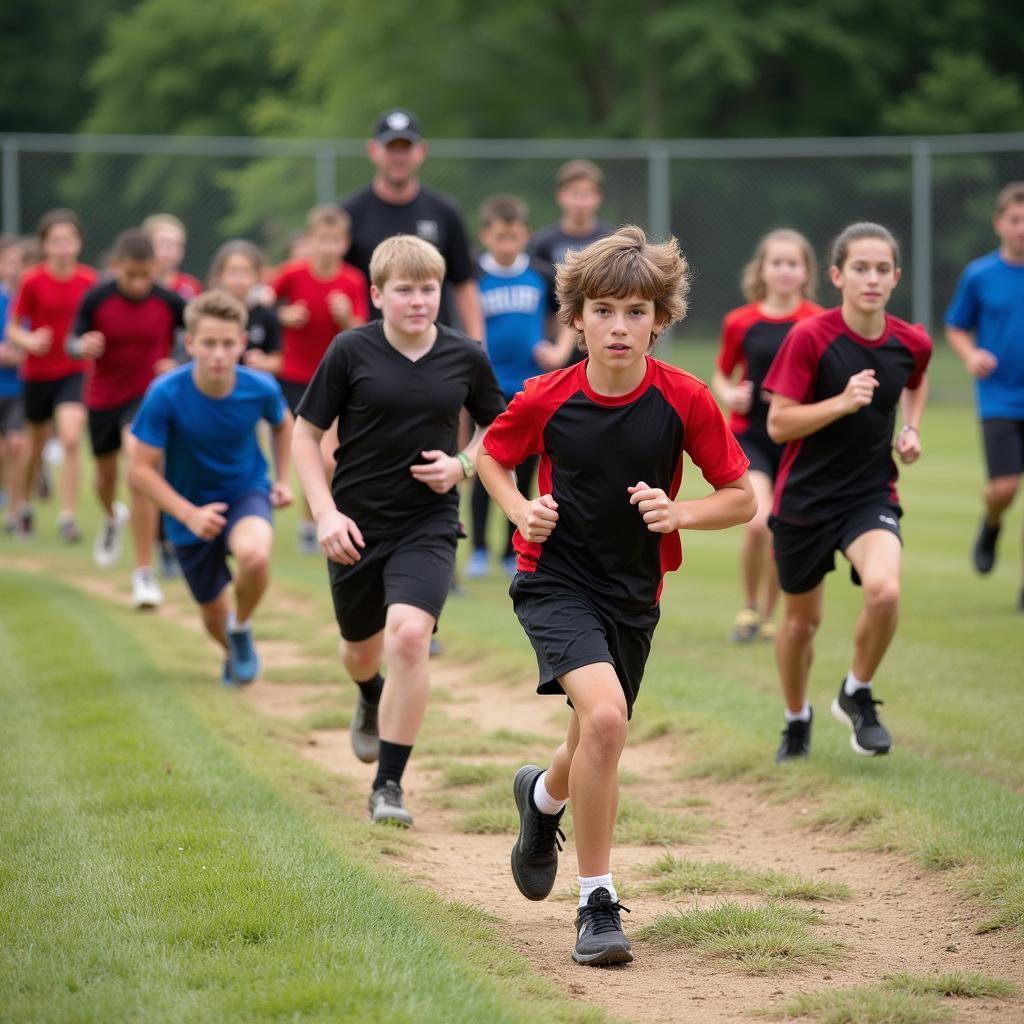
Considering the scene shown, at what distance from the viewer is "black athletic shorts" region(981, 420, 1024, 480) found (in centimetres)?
972

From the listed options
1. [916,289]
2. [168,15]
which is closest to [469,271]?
[916,289]

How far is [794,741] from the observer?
640 cm

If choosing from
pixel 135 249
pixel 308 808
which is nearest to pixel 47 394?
pixel 135 249

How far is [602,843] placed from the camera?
430cm

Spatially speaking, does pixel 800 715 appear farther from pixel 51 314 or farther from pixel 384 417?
Result: pixel 51 314

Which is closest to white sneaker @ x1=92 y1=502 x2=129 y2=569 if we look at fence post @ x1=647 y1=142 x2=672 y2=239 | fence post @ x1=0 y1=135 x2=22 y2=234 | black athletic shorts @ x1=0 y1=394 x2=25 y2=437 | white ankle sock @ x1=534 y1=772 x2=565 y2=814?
black athletic shorts @ x1=0 y1=394 x2=25 y2=437

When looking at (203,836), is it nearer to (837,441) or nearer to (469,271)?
(837,441)

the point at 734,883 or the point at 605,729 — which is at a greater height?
the point at 605,729

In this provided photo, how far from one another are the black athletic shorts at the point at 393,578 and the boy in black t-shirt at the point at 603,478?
1.06 m

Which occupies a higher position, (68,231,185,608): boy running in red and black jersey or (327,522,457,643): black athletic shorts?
(68,231,185,608): boy running in red and black jersey

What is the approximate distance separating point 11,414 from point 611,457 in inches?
452

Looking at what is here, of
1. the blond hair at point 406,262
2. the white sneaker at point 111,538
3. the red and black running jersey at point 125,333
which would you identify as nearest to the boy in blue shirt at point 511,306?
the red and black running jersey at point 125,333

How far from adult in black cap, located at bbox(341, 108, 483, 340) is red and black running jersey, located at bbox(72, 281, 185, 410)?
2174mm

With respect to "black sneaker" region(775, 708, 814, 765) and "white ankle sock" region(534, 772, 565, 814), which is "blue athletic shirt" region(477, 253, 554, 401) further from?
"white ankle sock" region(534, 772, 565, 814)
